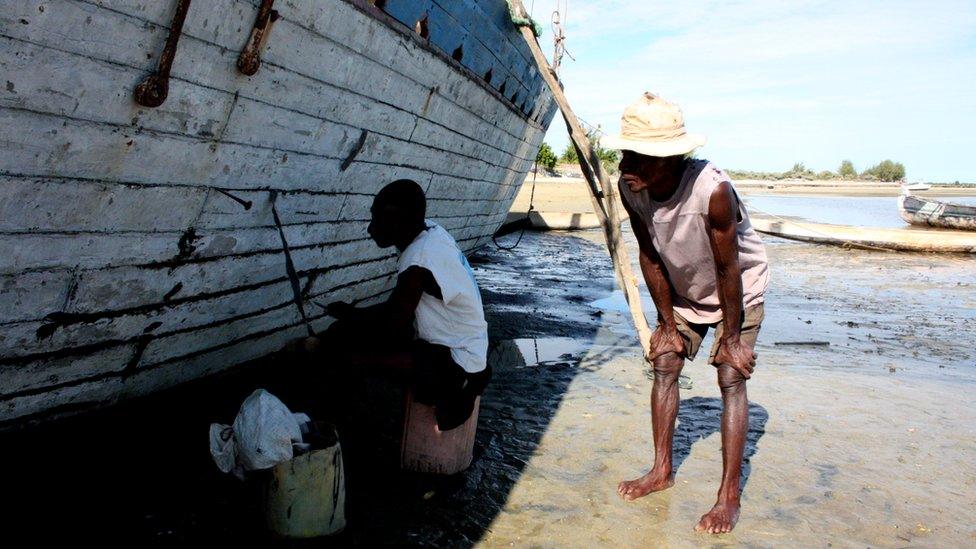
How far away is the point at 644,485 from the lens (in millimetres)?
3459

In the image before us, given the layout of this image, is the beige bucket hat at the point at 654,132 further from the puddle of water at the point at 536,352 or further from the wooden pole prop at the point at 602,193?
the puddle of water at the point at 536,352

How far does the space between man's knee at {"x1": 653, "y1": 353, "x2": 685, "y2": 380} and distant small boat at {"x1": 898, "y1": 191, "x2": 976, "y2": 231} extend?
75.0ft

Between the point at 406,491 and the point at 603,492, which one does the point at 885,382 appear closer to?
the point at 603,492

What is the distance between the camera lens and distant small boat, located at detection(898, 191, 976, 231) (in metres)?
22.5

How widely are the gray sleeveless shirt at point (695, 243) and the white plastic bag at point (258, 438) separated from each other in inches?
64.0

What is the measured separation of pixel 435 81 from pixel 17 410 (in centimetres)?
328

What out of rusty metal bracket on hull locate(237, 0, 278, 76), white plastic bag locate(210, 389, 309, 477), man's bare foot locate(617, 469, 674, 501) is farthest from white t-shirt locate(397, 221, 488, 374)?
rusty metal bracket on hull locate(237, 0, 278, 76)

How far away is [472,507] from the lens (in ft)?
10.8

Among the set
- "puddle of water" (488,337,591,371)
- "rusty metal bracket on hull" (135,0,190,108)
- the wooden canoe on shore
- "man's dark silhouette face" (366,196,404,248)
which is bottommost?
"puddle of water" (488,337,591,371)

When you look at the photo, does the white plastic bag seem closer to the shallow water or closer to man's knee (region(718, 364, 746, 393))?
man's knee (region(718, 364, 746, 393))

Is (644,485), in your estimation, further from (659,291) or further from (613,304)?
(613,304)

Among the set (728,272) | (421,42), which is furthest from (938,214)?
(728,272)

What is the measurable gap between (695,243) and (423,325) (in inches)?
46.9

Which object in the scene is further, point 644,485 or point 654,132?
point 644,485
